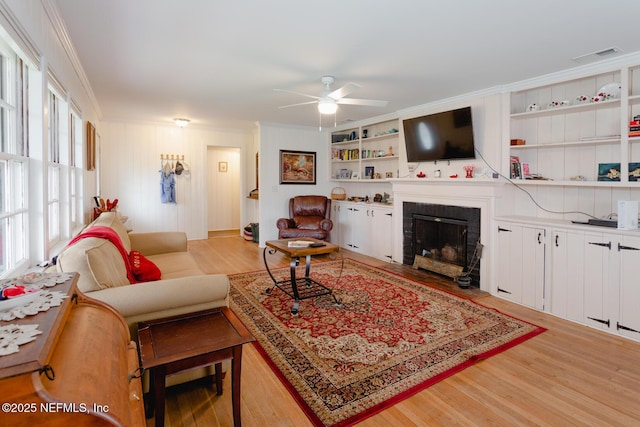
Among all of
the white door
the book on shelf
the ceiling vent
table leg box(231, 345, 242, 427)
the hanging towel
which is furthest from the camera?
the hanging towel

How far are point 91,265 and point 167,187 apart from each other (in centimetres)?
542

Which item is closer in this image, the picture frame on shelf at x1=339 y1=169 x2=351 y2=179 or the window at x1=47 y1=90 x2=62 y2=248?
the window at x1=47 y1=90 x2=62 y2=248

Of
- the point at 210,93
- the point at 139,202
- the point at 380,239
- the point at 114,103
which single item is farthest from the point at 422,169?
the point at 139,202

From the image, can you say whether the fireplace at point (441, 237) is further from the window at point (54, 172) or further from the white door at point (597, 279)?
the window at point (54, 172)

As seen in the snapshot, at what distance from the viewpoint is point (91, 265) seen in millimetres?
1796

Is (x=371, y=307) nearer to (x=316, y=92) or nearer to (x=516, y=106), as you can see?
(x=316, y=92)

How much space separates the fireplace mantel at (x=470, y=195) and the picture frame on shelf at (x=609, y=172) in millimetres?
906

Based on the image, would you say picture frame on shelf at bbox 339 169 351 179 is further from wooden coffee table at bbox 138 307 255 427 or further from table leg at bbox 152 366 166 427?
table leg at bbox 152 366 166 427

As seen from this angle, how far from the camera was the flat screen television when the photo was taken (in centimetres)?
429

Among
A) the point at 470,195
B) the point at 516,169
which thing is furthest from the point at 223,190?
the point at 516,169

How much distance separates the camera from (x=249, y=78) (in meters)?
3.71

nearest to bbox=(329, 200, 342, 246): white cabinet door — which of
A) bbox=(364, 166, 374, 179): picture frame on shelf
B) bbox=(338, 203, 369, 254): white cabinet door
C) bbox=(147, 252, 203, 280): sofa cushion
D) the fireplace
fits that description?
bbox=(338, 203, 369, 254): white cabinet door

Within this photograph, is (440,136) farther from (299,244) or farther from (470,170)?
(299,244)

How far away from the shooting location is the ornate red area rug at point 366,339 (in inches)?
83.8
